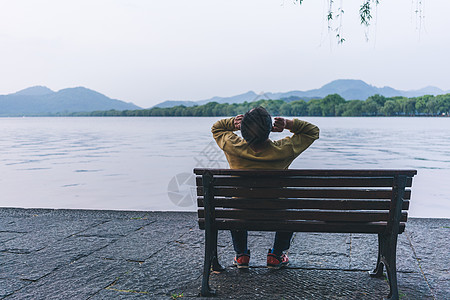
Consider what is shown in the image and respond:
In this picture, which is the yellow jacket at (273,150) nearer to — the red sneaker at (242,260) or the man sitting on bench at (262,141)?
the man sitting on bench at (262,141)

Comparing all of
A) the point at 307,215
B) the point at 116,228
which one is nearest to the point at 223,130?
the point at 307,215

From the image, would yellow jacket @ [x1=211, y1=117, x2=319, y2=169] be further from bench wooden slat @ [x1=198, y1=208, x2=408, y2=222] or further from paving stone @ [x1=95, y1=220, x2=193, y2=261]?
paving stone @ [x1=95, y1=220, x2=193, y2=261]

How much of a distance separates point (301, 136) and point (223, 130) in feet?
2.14

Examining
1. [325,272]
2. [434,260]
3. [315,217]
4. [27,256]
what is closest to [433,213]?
[434,260]

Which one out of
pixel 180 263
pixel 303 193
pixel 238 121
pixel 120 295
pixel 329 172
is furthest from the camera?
pixel 180 263

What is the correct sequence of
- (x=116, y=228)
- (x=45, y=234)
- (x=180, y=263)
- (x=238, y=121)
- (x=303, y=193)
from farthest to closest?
1. (x=116, y=228)
2. (x=45, y=234)
3. (x=180, y=263)
4. (x=238, y=121)
5. (x=303, y=193)

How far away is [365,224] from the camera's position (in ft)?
11.2

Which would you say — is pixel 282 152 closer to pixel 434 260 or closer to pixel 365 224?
pixel 365 224

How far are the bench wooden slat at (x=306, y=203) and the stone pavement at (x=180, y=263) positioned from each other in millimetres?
667

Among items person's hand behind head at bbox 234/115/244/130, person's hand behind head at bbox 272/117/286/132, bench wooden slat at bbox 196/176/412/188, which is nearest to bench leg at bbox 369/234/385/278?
bench wooden slat at bbox 196/176/412/188

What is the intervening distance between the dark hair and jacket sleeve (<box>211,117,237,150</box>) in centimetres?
22

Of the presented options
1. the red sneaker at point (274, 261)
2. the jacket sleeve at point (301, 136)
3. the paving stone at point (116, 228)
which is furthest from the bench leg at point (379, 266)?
the paving stone at point (116, 228)

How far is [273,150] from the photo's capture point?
3.58 m

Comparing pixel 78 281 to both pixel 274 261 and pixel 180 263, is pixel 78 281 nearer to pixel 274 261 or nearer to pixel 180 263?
pixel 180 263
